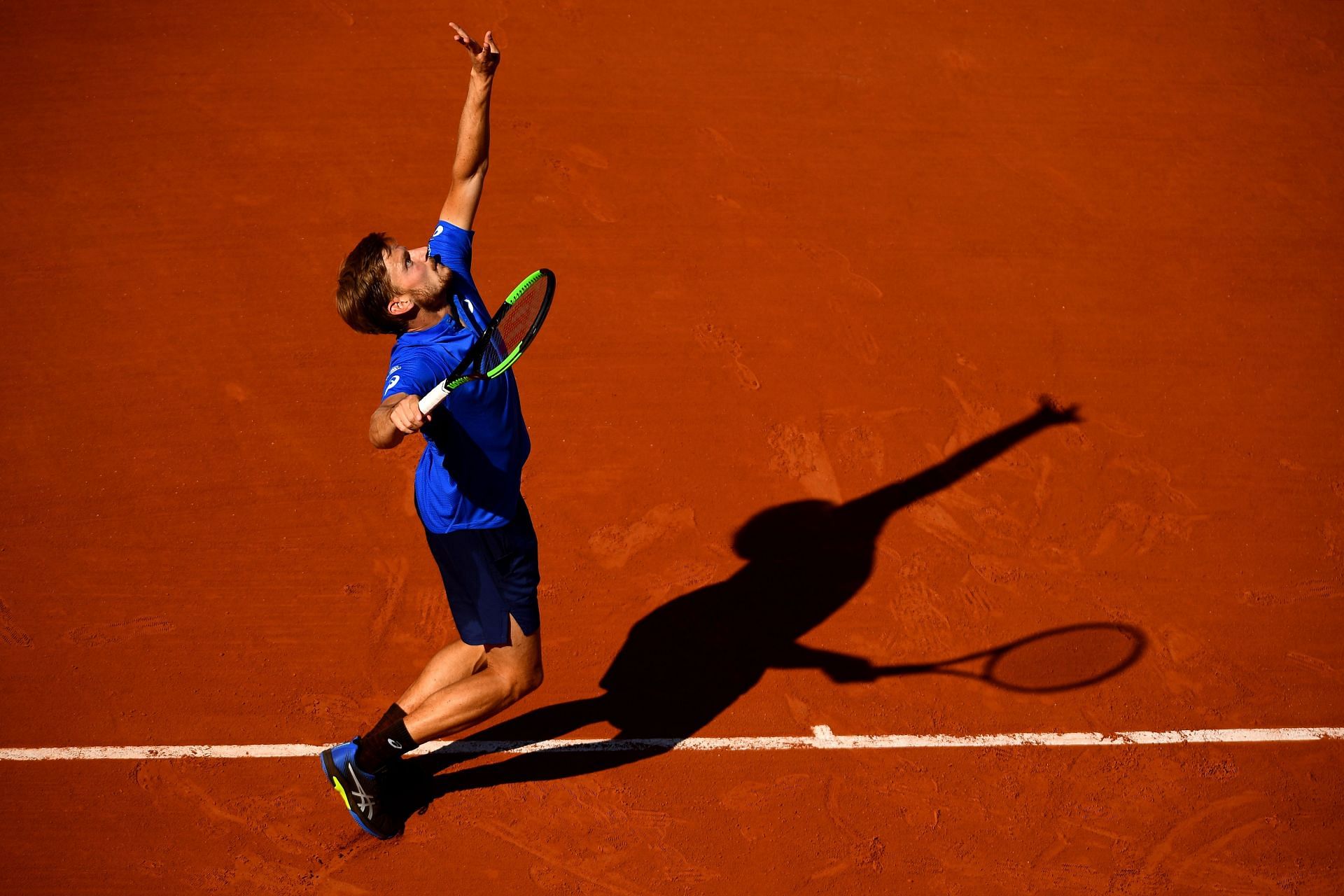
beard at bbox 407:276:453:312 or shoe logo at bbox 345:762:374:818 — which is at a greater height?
beard at bbox 407:276:453:312

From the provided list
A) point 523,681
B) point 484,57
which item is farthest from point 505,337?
point 523,681

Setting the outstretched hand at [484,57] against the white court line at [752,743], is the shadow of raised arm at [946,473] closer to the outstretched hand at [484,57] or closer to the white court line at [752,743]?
the white court line at [752,743]

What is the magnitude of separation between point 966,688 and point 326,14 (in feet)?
25.9

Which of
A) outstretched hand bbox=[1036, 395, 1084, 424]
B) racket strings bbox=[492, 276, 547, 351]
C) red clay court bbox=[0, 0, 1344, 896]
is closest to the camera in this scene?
racket strings bbox=[492, 276, 547, 351]

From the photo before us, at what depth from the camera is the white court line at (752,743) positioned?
523 cm

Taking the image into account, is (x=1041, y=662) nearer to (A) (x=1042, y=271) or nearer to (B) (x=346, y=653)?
(A) (x=1042, y=271)

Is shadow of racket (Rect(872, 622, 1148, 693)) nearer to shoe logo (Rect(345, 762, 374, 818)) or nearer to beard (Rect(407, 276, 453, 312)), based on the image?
shoe logo (Rect(345, 762, 374, 818))

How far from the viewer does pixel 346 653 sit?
5.59m

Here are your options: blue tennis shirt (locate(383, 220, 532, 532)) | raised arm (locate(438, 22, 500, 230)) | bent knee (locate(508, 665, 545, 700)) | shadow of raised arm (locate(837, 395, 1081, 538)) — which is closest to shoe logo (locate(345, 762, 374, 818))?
bent knee (locate(508, 665, 545, 700))

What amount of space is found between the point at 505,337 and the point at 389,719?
6.26 feet

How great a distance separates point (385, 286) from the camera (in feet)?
13.7

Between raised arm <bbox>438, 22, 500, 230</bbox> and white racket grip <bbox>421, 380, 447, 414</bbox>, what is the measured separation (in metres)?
1.29

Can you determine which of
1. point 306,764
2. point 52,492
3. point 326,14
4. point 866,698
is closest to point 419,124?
point 326,14

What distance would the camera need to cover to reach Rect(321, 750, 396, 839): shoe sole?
4.73 m
